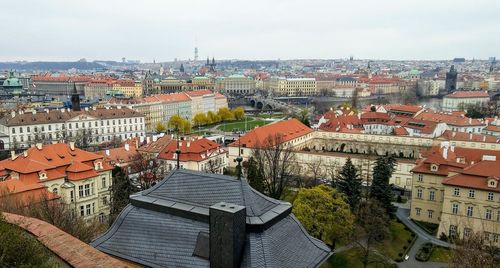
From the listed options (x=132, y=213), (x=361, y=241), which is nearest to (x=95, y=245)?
(x=132, y=213)

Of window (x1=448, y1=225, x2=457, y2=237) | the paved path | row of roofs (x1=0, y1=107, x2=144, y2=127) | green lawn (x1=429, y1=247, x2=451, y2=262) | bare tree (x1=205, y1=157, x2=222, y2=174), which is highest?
row of roofs (x1=0, y1=107, x2=144, y2=127)

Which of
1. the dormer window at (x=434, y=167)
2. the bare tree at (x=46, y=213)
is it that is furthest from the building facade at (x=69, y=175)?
the dormer window at (x=434, y=167)

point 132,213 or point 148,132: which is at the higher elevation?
point 132,213

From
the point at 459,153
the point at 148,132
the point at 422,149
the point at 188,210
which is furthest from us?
the point at 148,132

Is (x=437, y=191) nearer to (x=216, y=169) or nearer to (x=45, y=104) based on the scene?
(x=216, y=169)

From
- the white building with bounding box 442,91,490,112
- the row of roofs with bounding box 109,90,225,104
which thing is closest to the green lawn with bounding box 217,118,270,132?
the row of roofs with bounding box 109,90,225,104

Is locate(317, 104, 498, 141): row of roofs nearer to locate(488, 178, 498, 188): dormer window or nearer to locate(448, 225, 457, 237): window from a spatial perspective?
locate(448, 225, 457, 237): window

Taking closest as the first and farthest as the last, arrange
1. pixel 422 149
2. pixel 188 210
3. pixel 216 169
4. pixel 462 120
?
pixel 188 210 → pixel 216 169 → pixel 422 149 → pixel 462 120
